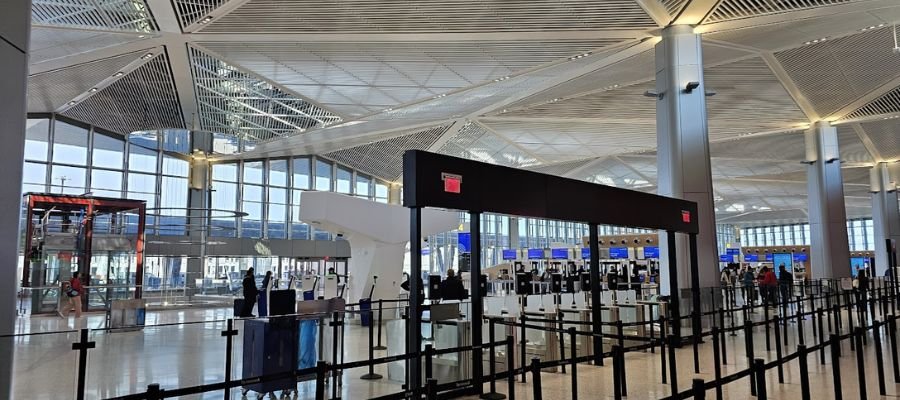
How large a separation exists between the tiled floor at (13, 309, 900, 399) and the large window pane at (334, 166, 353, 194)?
28.8m

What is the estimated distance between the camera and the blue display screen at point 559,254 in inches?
1312

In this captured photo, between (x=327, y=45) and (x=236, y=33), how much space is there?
232cm

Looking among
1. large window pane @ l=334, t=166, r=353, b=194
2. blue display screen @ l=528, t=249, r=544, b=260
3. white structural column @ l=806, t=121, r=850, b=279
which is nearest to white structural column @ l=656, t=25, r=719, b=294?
white structural column @ l=806, t=121, r=850, b=279

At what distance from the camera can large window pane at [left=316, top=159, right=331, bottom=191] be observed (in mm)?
36312

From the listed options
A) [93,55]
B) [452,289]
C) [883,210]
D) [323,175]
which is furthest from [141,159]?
[883,210]

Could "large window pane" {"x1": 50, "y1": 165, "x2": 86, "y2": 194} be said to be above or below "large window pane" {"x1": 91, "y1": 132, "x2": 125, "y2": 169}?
below

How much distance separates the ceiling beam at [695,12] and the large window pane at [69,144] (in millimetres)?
24450

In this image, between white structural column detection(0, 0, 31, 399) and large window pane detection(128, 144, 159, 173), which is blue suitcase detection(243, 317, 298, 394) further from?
large window pane detection(128, 144, 159, 173)

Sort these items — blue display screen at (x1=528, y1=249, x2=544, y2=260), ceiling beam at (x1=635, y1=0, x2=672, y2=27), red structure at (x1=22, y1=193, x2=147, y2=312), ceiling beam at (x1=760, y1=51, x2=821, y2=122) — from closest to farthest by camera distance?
ceiling beam at (x1=635, y1=0, x2=672, y2=27) → ceiling beam at (x1=760, y1=51, x2=821, y2=122) → red structure at (x1=22, y1=193, x2=147, y2=312) → blue display screen at (x1=528, y1=249, x2=544, y2=260)

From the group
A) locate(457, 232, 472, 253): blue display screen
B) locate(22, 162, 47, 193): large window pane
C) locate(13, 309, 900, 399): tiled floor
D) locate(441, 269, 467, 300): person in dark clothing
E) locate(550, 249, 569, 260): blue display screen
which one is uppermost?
locate(22, 162, 47, 193): large window pane

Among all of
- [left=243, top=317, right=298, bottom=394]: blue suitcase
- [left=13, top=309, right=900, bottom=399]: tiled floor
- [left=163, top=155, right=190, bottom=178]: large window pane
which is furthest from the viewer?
[left=163, top=155, right=190, bottom=178]: large window pane

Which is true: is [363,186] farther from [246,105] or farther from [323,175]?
[246,105]

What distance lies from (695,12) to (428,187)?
1079 cm

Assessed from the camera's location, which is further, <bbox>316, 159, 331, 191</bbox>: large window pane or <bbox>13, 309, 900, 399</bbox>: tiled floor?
<bbox>316, 159, 331, 191</bbox>: large window pane
